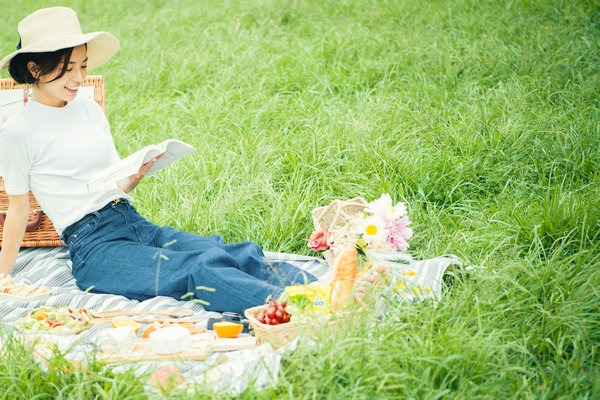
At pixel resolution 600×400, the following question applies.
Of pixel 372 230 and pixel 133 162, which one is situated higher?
pixel 133 162

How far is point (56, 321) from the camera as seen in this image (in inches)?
109

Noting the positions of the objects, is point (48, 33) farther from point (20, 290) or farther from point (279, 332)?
point (279, 332)

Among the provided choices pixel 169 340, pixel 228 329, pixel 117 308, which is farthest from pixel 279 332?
pixel 117 308

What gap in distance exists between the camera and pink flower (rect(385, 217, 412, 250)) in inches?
106

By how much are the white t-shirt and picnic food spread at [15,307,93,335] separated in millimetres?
600

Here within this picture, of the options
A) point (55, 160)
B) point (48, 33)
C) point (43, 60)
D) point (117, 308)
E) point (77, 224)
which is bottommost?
point (117, 308)

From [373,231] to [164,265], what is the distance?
1.14 metres

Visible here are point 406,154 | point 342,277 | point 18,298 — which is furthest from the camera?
point 406,154

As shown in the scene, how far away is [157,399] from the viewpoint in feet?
7.04

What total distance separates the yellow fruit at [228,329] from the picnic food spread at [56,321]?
659 millimetres

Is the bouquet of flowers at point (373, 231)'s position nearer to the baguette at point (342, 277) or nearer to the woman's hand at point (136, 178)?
the baguette at point (342, 277)

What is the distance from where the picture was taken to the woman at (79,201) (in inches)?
121

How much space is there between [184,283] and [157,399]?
0.98 meters

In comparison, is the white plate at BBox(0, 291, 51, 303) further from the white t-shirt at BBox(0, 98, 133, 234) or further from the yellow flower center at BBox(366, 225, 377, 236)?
the yellow flower center at BBox(366, 225, 377, 236)
